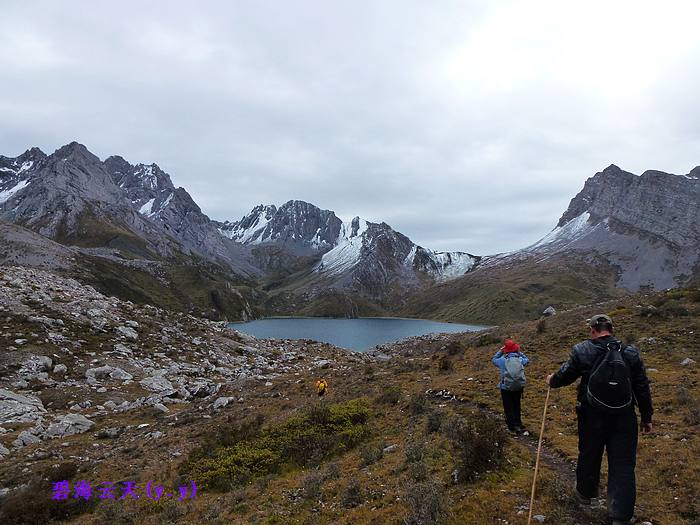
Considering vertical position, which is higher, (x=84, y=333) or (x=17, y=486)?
(x=84, y=333)

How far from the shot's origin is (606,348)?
7.62 m

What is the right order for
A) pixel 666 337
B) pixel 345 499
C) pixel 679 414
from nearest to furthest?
pixel 345 499, pixel 679 414, pixel 666 337

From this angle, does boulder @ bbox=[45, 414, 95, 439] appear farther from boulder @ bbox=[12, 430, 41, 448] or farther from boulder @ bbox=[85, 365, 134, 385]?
boulder @ bbox=[85, 365, 134, 385]

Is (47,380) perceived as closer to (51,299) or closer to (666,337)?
(51,299)

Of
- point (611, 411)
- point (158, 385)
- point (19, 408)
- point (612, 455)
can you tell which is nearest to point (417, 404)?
point (612, 455)

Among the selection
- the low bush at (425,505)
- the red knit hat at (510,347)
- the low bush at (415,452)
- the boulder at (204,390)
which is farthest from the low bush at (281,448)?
the boulder at (204,390)

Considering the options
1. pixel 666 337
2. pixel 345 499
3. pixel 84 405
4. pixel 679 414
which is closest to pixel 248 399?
pixel 84 405

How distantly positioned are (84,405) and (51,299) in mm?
16678

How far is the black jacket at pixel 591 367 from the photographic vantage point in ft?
24.4

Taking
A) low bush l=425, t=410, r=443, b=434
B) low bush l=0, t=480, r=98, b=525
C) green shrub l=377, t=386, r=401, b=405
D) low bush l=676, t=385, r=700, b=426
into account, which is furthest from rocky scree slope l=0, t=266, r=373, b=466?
low bush l=676, t=385, r=700, b=426

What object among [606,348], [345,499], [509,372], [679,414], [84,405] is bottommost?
[84,405]

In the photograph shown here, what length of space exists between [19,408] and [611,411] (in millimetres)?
26520

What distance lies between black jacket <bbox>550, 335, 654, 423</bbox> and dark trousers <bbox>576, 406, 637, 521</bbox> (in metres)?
0.28

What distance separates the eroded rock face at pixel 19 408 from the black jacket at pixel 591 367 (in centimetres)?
2448
